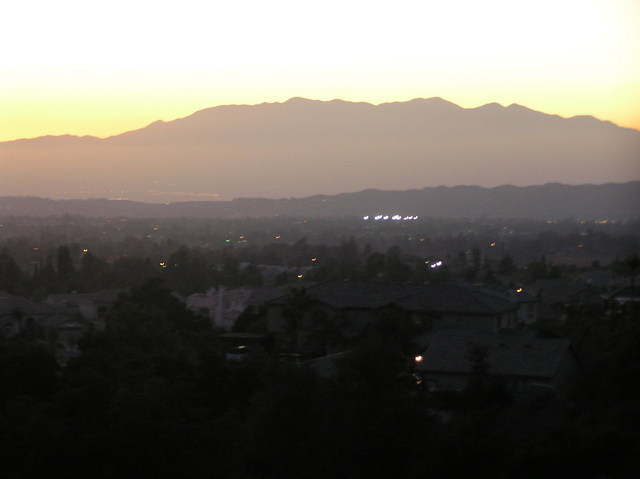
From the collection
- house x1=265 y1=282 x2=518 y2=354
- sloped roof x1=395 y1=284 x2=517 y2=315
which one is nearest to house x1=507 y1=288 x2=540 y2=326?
sloped roof x1=395 y1=284 x2=517 y2=315

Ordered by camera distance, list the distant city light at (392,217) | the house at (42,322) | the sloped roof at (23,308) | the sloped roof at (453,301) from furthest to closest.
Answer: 1. the distant city light at (392,217)
2. the sloped roof at (23,308)
3. the house at (42,322)
4. the sloped roof at (453,301)

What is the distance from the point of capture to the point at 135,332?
2503 cm

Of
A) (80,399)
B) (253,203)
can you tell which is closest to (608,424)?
(80,399)

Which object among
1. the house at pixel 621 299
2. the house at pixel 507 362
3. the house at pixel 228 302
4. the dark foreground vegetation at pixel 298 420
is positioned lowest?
the house at pixel 228 302

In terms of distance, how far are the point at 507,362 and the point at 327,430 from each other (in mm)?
9585

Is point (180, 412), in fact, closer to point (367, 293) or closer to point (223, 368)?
point (223, 368)

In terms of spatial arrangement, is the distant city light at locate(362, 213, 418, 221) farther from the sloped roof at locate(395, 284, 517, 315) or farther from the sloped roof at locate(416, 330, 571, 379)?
the sloped roof at locate(416, 330, 571, 379)

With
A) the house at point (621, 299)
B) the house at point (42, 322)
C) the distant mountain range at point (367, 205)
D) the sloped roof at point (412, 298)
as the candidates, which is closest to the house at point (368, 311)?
the sloped roof at point (412, 298)

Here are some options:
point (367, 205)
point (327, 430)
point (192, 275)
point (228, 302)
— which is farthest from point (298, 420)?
point (367, 205)

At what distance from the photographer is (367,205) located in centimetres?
17062

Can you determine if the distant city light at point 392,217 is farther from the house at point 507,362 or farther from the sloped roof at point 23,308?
the house at point 507,362

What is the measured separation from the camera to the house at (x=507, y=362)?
18.9 m

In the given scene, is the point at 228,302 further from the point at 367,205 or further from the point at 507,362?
the point at 367,205

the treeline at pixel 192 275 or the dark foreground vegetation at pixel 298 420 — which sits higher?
the dark foreground vegetation at pixel 298 420
